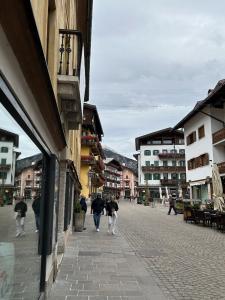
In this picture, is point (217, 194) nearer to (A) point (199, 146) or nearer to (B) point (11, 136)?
(A) point (199, 146)

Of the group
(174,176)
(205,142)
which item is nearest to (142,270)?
(205,142)

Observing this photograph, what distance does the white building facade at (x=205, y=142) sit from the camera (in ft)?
115

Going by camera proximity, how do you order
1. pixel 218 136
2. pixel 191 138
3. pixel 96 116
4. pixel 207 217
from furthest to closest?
pixel 96 116 < pixel 191 138 < pixel 218 136 < pixel 207 217

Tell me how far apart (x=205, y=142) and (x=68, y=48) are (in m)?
30.6

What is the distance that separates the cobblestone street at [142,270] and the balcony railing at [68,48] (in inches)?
179

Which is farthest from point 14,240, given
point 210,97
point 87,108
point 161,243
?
point 87,108

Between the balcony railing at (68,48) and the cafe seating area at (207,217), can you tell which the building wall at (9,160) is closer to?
the balcony railing at (68,48)

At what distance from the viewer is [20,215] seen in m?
3.92

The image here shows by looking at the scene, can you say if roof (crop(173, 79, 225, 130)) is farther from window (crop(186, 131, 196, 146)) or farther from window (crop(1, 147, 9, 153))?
window (crop(1, 147, 9, 153))

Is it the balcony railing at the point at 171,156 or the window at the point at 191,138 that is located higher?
the balcony railing at the point at 171,156

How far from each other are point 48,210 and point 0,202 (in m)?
3.34

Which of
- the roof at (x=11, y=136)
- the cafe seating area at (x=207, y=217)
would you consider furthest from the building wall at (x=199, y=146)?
the roof at (x=11, y=136)

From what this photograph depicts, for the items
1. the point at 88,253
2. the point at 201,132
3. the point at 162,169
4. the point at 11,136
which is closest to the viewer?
the point at 11,136

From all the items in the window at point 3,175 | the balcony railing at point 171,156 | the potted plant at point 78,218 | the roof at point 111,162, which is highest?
the roof at point 111,162
